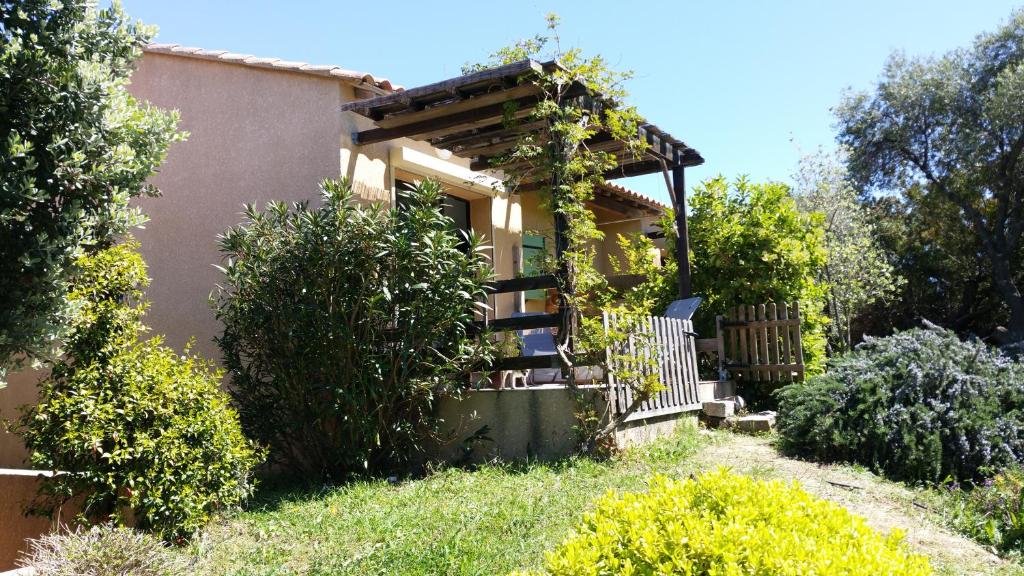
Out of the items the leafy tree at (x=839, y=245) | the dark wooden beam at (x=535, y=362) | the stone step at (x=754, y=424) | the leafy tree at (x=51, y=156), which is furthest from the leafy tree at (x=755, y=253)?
the leafy tree at (x=51, y=156)

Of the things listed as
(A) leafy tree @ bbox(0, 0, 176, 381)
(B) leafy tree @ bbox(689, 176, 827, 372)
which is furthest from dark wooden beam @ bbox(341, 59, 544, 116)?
(B) leafy tree @ bbox(689, 176, 827, 372)

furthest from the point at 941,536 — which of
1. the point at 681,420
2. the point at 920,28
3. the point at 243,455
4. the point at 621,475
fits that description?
the point at 920,28

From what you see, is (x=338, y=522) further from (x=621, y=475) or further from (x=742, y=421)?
(x=742, y=421)

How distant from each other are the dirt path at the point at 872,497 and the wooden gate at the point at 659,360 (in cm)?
67

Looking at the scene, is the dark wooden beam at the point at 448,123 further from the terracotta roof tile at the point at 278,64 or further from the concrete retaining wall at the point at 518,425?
the concrete retaining wall at the point at 518,425

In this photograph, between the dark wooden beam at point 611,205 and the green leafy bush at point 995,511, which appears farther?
the dark wooden beam at point 611,205

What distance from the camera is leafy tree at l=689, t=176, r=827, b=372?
10.3 meters

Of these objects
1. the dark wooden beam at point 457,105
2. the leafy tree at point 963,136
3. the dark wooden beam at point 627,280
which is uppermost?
the leafy tree at point 963,136

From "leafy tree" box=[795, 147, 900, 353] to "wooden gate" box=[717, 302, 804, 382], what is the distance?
496 centimetres

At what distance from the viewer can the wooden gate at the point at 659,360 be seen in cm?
707

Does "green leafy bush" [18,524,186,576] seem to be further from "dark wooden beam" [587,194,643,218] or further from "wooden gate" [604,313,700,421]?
"dark wooden beam" [587,194,643,218]

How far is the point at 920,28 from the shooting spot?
17734 millimetres

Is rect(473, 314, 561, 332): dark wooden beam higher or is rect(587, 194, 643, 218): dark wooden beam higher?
rect(587, 194, 643, 218): dark wooden beam

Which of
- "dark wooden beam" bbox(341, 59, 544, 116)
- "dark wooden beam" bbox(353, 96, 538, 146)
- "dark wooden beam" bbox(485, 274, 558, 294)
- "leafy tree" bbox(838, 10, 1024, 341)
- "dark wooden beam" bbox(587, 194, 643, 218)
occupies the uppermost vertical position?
"leafy tree" bbox(838, 10, 1024, 341)
